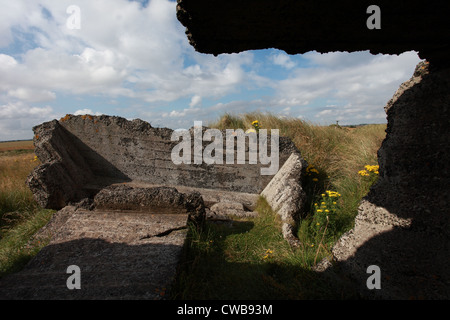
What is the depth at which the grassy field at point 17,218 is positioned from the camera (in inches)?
135

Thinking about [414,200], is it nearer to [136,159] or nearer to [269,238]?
[269,238]

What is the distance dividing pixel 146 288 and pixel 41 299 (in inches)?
Answer: 32.5

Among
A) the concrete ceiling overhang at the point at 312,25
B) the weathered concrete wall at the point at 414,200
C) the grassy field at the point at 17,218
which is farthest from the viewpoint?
the grassy field at the point at 17,218

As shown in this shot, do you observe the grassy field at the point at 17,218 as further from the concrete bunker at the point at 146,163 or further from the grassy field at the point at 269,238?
the concrete bunker at the point at 146,163

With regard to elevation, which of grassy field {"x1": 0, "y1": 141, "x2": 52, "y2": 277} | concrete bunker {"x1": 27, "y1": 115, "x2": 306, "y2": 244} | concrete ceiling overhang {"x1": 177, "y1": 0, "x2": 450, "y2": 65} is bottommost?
grassy field {"x1": 0, "y1": 141, "x2": 52, "y2": 277}

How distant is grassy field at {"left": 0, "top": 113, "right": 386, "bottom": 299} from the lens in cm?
247

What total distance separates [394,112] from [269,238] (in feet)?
7.87

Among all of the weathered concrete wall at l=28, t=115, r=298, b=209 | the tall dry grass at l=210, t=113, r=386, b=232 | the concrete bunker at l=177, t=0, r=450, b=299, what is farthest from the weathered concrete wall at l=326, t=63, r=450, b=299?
the weathered concrete wall at l=28, t=115, r=298, b=209

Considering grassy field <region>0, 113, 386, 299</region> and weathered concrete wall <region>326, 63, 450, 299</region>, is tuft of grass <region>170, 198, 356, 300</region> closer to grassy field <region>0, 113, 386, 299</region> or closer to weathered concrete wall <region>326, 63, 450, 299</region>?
grassy field <region>0, 113, 386, 299</region>

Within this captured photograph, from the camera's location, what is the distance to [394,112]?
225 centimetres

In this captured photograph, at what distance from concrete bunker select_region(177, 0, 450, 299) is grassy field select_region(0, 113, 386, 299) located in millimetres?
458

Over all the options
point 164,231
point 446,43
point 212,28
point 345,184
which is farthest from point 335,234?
point 212,28

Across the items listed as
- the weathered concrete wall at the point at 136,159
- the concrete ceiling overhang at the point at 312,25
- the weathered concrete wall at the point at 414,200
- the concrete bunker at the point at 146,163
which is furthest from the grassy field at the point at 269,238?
the concrete ceiling overhang at the point at 312,25

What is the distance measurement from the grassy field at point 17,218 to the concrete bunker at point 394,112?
3725 millimetres
